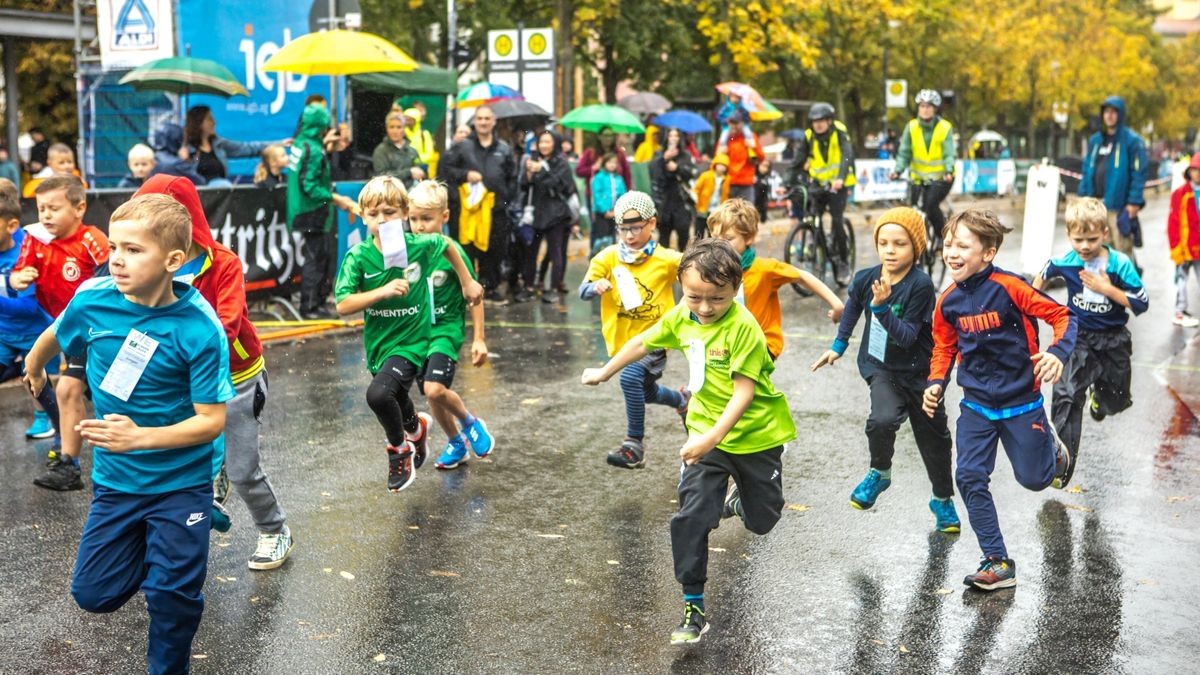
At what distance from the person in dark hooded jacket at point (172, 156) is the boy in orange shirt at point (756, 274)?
705cm

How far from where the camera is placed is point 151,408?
13.7 ft

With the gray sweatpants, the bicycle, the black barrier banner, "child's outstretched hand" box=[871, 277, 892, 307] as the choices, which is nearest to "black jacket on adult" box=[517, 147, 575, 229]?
the bicycle

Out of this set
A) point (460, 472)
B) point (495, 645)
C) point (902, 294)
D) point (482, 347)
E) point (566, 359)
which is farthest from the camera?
point (566, 359)

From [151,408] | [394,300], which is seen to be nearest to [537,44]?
[394,300]

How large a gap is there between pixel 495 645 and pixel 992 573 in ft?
6.57

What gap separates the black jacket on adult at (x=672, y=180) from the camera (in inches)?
638

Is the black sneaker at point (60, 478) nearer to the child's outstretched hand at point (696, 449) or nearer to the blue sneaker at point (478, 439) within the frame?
the blue sneaker at point (478, 439)

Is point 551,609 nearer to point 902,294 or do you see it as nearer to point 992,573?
point 992,573

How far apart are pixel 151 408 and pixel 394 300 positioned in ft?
9.11

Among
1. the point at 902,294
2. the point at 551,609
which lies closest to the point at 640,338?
the point at 551,609

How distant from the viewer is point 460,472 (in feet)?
24.7

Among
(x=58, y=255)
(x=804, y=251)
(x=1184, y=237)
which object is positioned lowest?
(x=804, y=251)

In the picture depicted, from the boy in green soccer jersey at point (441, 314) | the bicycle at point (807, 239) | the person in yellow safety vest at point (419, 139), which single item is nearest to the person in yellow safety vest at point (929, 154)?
the bicycle at point (807, 239)

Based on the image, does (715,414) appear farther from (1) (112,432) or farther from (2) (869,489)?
(1) (112,432)
